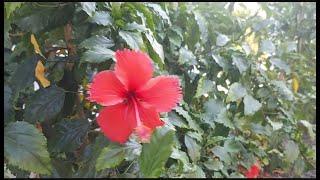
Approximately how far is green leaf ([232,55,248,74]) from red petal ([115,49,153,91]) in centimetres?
72

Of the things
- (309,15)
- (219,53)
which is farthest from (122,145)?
(309,15)

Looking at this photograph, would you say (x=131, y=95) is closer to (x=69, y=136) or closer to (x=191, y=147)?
(x=69, y=136)

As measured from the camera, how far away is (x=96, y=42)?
64cm

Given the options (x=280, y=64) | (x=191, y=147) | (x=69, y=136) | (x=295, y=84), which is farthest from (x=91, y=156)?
(x=295, y=84)

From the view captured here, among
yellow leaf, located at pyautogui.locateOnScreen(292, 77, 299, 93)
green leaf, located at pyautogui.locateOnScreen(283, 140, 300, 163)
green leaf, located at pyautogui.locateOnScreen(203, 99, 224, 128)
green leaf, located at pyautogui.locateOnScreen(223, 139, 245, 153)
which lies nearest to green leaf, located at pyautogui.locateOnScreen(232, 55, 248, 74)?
green leaf, located at pyautogui.locateOnScreen(203, 99, 224, 128)

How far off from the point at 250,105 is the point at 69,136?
73cm

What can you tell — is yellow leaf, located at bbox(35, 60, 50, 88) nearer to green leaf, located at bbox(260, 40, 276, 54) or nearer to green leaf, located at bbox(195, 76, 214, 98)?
green leaf, located at bbox(195, 76, 214, 98)

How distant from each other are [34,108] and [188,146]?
37 centimetres

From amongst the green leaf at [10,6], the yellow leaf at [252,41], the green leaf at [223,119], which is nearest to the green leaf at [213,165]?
the green leaf at [223,119]

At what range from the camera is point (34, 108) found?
66 centimetres

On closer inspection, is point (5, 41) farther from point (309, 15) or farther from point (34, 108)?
point (309, 15)

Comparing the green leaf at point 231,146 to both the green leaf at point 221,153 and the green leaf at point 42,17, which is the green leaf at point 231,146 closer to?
the green leaf at point 221,153

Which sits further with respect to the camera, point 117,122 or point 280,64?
point 280,64

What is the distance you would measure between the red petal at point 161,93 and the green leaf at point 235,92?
0.75 metres
